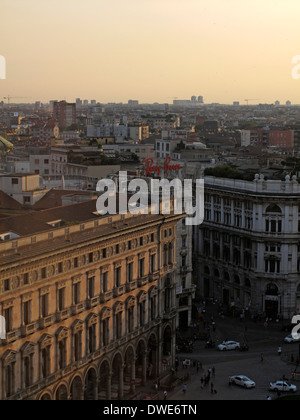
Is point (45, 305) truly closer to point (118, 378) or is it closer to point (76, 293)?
point (76, 293)

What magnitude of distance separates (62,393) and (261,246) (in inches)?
1053

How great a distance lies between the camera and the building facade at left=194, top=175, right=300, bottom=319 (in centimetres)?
6444

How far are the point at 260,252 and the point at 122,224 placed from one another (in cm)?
1996

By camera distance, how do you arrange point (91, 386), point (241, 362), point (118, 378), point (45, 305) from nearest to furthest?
1. point (45, 305)
2. point (91, 386)
3. point (118, 378)
4. point (241, 362)

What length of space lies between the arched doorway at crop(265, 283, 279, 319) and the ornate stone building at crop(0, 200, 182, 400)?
1320cm

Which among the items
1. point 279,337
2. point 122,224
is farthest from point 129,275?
point 279,337

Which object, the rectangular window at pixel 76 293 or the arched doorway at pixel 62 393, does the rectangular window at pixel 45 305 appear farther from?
the arched doorway at pixel 62 393

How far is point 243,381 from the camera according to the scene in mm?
48750

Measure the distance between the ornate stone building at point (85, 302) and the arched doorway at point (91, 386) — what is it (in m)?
0.05

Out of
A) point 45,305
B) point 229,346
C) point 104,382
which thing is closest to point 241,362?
point 229,346

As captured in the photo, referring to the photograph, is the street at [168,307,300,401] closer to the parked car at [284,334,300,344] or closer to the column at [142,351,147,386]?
the parked car at [284,334,300,344]

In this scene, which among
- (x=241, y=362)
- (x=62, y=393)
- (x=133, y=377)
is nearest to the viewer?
(x=62, y=393)

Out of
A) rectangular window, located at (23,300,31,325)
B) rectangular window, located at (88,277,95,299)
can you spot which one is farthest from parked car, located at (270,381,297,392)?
rectangular window, located at (23,300,31,325)
